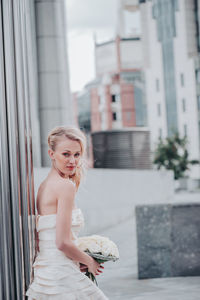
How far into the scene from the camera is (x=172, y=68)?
70625mm

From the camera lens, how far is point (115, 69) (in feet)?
281

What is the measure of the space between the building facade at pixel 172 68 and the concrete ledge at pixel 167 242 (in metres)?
58.3

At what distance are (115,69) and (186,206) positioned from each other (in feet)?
268

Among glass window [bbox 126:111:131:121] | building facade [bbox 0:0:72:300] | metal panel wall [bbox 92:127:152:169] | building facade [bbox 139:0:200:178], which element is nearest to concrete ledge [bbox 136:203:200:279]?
building facade [bbox 0:0:72:300]

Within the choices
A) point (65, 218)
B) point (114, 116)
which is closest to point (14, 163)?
point (65, 218)

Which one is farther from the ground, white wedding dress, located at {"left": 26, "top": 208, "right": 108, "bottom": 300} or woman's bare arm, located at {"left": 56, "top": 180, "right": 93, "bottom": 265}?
woman's bare arm, located at {"left": 56, "top": 180, "right": 93, "bottom": 265}

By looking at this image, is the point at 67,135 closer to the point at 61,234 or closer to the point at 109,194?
the point at 61,234

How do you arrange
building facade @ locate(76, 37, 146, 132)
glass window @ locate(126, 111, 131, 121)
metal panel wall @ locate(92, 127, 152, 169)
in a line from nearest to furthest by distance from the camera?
metal panel wall @ locate(92, 127, 152, 169)
building facade @ locate(76, 37, 146, 132)
glass window @ locate(126, 111, 131, 121)

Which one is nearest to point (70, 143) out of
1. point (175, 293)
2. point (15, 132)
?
point (15, 132)

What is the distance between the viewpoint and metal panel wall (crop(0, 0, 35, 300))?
2223 mm

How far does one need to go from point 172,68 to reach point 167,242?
67.3 m

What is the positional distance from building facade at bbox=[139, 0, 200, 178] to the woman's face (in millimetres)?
61375

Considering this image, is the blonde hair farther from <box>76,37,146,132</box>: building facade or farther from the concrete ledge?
<box>76,37,146,132</box>: building facade

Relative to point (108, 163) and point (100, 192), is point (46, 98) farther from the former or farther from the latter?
point (108, 163)
